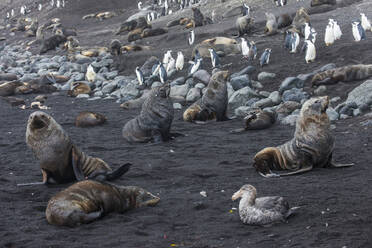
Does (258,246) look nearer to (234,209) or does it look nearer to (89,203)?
(234,209)

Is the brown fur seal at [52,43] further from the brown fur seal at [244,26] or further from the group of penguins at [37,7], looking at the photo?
the group of penguins at [37,7]

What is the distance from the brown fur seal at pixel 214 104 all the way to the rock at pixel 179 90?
2.17 metres

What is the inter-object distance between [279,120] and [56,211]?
546 centimetres

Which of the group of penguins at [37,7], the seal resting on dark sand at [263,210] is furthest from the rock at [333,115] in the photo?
the group of penguins at [37,7]

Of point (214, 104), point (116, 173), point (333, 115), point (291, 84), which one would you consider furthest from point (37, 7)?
point (116, 173)

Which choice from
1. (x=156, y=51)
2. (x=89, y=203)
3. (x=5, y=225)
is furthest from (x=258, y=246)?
(x=156, y=51)

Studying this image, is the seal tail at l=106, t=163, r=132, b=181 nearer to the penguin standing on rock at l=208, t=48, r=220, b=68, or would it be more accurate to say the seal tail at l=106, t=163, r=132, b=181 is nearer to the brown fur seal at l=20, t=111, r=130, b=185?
the brown fur seal at l=20, t=111, r=130, b=185

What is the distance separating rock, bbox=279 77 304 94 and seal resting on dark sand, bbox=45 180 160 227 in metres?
6.48

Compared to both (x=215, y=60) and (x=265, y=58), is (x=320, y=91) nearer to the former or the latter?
(x=265, y=58)

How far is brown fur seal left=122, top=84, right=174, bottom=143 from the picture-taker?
859 cm

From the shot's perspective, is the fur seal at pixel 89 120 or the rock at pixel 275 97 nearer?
the fur seal at pixel 89 120

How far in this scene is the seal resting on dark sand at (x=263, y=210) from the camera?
431 cm

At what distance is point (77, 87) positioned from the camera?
48.6 ft

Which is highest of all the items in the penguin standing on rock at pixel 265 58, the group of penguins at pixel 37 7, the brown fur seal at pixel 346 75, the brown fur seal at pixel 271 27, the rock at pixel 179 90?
the group of penguins at pixel 37 7
